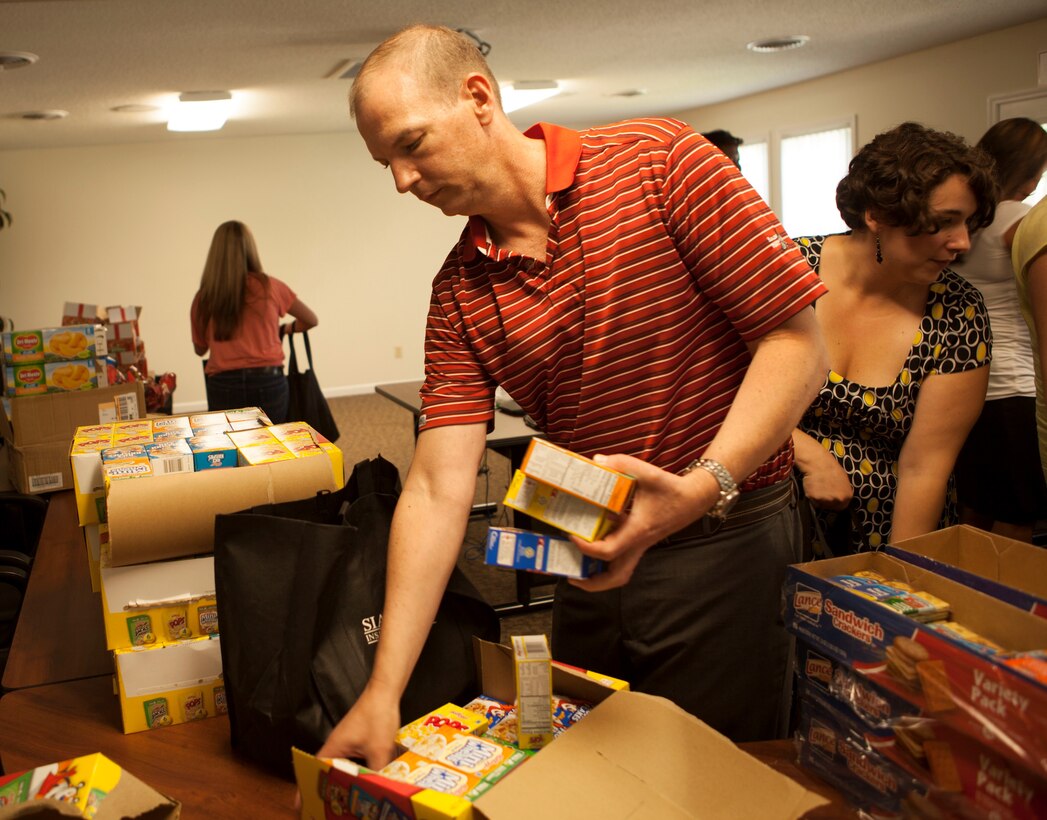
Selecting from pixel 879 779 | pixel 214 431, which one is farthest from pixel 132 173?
pixel 879 779

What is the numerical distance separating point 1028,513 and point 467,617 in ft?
6.49

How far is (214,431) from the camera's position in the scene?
5.80 feet

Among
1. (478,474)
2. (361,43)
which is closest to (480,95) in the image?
(478,474)

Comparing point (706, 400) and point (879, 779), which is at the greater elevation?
point (706, 400)

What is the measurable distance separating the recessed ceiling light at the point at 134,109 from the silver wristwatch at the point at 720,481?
22.9 feet

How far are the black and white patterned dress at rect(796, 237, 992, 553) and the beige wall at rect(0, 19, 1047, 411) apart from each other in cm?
685

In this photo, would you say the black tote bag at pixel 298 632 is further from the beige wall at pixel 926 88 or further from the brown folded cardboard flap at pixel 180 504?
the beige wall at pixel 926 88

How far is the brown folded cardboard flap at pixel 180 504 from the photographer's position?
4.39 feet

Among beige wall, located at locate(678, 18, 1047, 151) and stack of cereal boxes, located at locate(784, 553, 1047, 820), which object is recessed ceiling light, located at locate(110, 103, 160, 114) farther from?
stack of cereal boxes, located at locate(784, 553, 1047, 820)

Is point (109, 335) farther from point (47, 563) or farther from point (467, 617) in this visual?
point (467, 617)

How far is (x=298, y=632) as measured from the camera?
121 cm

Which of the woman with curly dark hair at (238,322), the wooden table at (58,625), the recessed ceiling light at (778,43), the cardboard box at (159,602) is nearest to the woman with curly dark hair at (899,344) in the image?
the cardboard box at (159,602)

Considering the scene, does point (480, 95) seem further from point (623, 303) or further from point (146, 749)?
point (146, 749)

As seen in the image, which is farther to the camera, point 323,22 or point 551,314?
point 323,22
